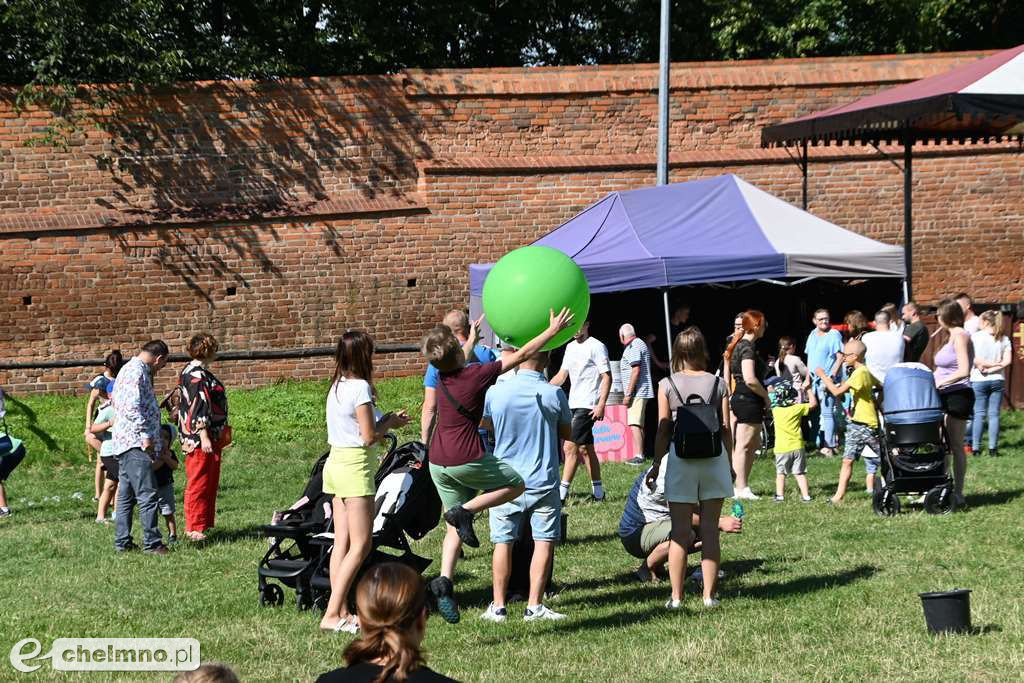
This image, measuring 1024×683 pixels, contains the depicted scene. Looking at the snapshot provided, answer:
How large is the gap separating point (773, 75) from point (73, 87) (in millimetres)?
11437

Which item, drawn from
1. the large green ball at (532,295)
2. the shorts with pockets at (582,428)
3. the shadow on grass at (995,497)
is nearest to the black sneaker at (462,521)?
the large green ball at (532,295)

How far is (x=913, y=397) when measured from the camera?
33.1ft

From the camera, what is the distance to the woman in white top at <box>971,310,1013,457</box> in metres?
14.0

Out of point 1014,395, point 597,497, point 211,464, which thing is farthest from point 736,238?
point 211,464

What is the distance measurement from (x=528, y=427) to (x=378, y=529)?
3.96ft

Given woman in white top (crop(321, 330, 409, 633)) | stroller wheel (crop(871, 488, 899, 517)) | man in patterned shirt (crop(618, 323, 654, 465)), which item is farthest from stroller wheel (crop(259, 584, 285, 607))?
man in patterned shirt (crop(618, 323, 654, 465))

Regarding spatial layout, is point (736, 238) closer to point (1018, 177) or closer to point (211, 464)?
point (211, 464)

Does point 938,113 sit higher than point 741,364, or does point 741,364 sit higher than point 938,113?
point 938,113

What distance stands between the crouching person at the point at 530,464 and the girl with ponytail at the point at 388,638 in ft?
11.6

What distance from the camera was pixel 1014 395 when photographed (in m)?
17.9

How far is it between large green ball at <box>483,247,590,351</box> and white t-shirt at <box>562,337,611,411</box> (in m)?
5.07

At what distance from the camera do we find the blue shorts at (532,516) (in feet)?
22.7

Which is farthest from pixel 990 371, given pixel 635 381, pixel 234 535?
pixel 234 535

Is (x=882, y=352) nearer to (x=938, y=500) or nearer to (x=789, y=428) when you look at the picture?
(x=789, y=428)
